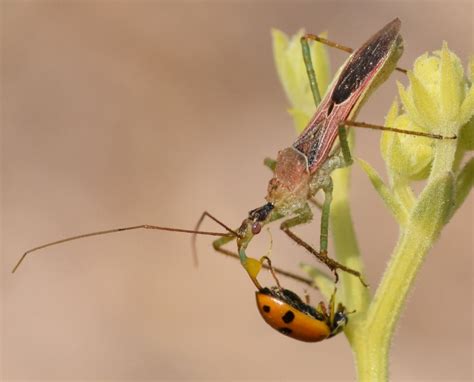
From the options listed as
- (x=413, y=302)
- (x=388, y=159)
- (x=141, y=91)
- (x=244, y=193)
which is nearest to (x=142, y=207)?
(x=244, y=193)

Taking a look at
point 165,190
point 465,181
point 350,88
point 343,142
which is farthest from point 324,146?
point 165,190

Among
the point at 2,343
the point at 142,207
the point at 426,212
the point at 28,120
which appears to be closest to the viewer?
the point at 426,212

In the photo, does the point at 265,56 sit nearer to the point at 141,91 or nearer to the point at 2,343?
the point at 141,91

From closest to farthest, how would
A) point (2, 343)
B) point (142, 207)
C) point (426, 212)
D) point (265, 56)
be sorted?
point (426, 212) < point (2, 343) < point (142, 207) < point (265, 56)

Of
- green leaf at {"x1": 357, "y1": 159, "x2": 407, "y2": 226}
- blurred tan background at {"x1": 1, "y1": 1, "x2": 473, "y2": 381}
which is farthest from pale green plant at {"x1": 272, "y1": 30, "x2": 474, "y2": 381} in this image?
blurred tan background at {"x1": 1, "y1": 1, "x2": 473, "y2": 381}

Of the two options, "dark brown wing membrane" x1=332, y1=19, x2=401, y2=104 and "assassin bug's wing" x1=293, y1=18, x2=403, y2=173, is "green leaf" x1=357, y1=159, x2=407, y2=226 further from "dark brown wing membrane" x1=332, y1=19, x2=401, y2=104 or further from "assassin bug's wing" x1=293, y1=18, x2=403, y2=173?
"dark brown wing membrane" x1=332, y1=19, x2=401, y2=104
